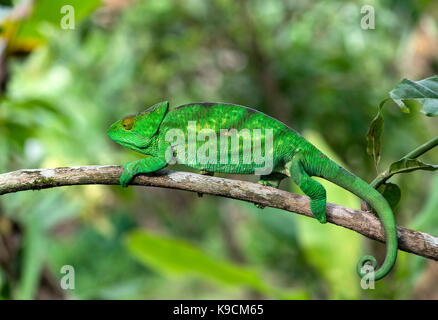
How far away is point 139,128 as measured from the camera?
2.49 ft

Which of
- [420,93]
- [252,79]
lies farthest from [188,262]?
[252,79]

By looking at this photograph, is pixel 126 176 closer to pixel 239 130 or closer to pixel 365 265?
pixel 239 130

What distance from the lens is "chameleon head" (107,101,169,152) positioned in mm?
752

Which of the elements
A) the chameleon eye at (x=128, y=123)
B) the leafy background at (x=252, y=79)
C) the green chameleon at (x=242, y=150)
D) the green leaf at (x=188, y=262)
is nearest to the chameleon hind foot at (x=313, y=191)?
the green chameleon at (x=242, y=150)

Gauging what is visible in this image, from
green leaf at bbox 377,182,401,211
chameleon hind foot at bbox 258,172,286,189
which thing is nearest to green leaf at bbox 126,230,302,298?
chameleon hind foot at bbox 258,172,286,189

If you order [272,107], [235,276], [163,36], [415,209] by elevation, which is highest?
[163,36]

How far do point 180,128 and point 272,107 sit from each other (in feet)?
6.88

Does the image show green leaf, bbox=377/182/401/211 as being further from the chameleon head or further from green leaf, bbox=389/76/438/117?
the chameleon head

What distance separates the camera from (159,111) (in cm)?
A: 75

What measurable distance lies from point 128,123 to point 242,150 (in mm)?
206

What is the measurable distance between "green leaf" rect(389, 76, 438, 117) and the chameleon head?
0.35 metres
